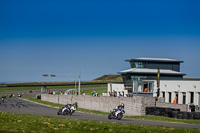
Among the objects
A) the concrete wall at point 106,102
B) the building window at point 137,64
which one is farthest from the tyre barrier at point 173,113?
the building window at point 137,64

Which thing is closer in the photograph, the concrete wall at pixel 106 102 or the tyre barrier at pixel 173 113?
the tyre barrier at pixel 173 113

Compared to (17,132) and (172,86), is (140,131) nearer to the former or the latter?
(17,132)

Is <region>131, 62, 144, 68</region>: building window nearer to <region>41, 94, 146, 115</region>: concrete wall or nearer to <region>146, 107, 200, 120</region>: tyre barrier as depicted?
<region>41, 94, 146, 115</region>: concrete wall

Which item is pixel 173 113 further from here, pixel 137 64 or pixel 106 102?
pixel 137 64

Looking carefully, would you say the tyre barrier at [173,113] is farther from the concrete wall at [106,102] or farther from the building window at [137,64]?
the building window at [137,64]

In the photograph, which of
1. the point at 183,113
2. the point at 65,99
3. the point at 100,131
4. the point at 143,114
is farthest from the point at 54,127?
the point at 65,99

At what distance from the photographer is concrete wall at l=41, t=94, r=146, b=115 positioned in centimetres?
4352

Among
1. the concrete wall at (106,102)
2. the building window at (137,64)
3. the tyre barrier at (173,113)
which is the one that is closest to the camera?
the tyre barrier at (173,113)

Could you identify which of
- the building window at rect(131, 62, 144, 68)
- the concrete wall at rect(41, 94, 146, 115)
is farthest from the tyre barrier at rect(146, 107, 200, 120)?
the building window at rect(131, 62, 144, 68)

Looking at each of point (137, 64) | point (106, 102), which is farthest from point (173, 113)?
point (137, 64)

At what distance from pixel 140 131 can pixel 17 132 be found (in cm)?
656

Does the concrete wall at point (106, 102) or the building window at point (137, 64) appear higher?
the building window at point (137, 64)

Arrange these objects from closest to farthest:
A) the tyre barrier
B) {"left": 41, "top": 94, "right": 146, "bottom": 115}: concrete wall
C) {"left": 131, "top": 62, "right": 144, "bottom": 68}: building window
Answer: the tyre barrier < {"left": 41, "top": 94, "right": 146, "bottom": 115}: concrete wall < {"left": 131, "top": 62, "right": 144, "bottom": 68}: building window

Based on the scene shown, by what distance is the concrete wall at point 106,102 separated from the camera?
4352cm
